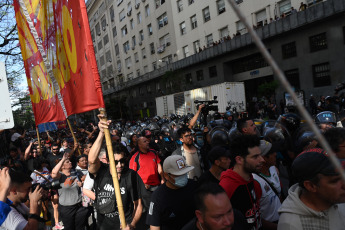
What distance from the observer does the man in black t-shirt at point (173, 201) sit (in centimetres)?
262

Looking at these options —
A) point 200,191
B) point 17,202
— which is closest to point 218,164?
point 200,191

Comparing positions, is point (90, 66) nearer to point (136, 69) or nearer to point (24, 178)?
point (24, 178)

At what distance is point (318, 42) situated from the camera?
61.5 feet

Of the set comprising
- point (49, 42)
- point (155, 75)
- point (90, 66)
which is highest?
point (155, 75)

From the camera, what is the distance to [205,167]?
187 inches

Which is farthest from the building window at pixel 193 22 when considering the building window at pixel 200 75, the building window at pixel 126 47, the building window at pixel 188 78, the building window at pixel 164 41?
the building window at pixel 126 47

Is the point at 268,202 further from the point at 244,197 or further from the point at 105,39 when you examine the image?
the point at 105,39

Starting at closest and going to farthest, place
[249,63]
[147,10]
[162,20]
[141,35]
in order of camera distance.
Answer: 1. [249,63]
2. [162,20]
3. [147,10]
4. [141,35]

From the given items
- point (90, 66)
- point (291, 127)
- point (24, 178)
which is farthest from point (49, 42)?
point (291, 127)

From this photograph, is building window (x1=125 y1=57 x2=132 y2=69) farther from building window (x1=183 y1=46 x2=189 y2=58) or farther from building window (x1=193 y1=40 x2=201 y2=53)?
building window (x1=193 y1=40 x2=201 y2=53)

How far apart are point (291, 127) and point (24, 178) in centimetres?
562

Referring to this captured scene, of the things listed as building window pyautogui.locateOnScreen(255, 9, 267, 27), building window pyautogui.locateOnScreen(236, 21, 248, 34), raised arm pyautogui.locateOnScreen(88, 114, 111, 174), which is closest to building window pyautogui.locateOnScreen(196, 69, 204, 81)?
building window pyautogui.locateOnScreen(236, 21, 248, 34)

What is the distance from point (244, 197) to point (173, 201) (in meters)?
0.71

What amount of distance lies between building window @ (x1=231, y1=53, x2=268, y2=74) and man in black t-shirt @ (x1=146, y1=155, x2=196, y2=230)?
21428 mm
